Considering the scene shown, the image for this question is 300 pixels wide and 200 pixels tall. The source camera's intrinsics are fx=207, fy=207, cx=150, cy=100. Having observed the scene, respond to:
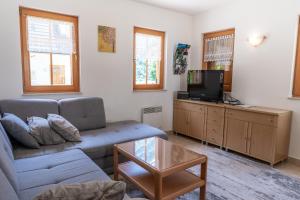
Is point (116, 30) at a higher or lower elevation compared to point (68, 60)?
higher

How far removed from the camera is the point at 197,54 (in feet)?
14.3

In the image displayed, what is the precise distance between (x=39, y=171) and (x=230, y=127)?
274cm

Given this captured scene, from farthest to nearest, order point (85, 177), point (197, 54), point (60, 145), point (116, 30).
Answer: point (197, 54), point (116, 30), point (60, 145), point (85, 177)

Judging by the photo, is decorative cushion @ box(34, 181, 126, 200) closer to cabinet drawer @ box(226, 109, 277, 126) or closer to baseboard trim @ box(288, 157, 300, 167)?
cabinet drawer @ box(226, 109, 277, 126)

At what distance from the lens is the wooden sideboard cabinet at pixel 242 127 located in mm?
2844

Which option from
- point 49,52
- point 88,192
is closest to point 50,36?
point 49,52

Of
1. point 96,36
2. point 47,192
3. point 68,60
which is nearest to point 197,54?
point 96,36

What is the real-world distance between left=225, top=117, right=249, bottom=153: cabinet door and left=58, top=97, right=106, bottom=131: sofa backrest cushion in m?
1.98

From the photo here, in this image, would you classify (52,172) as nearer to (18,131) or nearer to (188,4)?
(18,131)

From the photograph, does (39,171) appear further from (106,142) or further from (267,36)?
(267,36)

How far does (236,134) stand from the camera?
3248 mm

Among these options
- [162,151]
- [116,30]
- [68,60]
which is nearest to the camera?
[162,151]

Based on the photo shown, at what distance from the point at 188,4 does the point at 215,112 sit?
6.52 feet

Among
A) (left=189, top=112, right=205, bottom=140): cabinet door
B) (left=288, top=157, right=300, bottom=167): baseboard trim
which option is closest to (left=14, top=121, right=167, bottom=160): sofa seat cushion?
(left=189, top=112, right=205, bottom=140): cabinet door
